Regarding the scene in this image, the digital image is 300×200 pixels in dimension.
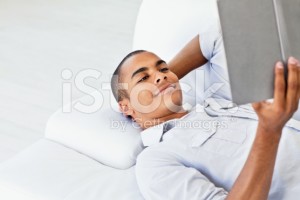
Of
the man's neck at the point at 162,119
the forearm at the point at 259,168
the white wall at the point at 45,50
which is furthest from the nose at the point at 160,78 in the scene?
the white wall at the point at 45,50

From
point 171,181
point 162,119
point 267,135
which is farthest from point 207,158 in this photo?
point 267,135

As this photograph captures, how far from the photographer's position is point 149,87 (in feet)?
4.99

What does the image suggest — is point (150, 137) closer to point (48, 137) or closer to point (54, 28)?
point (48, 137)

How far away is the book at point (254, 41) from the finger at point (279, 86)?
31 mm

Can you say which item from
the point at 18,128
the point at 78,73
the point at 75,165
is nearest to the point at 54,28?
the point at 78,73

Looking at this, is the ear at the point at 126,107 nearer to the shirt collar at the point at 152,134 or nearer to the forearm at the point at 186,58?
the shirt collar at the point at 152,134

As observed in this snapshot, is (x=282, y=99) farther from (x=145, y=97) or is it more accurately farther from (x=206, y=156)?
(x=145, y=97)

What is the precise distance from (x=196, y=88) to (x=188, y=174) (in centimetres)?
60

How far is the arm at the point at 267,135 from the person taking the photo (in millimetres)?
892

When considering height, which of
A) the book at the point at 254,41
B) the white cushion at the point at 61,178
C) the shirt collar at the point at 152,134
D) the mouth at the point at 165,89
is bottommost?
the white cushion at the point at 61,178

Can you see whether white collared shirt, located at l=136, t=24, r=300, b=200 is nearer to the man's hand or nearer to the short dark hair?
the short dark hair

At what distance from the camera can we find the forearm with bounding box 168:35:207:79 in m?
1.73

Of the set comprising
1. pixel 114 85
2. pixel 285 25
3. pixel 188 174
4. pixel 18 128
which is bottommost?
pixel 18 128

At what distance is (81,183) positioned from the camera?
1408 millimetres
